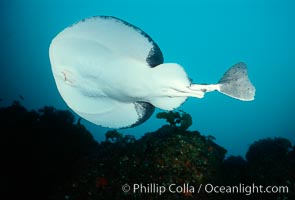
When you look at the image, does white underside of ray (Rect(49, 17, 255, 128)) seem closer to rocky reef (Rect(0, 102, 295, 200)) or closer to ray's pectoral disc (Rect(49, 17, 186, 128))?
ray's pectoral disc (Rect(49, 17, 186, 128))

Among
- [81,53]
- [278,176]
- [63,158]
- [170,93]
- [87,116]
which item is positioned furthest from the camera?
[63,158]

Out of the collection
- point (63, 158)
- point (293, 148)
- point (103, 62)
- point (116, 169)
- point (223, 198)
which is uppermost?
point (293, 148)

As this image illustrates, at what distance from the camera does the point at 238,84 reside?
3623 millimetres

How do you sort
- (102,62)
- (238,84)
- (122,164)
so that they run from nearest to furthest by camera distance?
1. (102,62)
2. (238,84)
3. (122,164)

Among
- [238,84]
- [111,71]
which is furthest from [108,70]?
[238,84]

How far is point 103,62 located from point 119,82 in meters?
0.39

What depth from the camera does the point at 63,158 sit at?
7.30 metres

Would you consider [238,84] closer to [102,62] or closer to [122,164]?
[102,62]

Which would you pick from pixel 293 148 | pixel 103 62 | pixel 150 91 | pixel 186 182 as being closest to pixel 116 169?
pixel 186 182

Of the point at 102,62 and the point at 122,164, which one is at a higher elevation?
the point at 102,62

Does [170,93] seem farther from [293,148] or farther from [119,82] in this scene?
[293,148]

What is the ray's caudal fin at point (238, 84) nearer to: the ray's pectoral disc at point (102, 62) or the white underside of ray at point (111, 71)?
the white underside of ray at point (111, 71)

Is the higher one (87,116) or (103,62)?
(103,62)

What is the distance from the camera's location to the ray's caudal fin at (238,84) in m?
3.54
